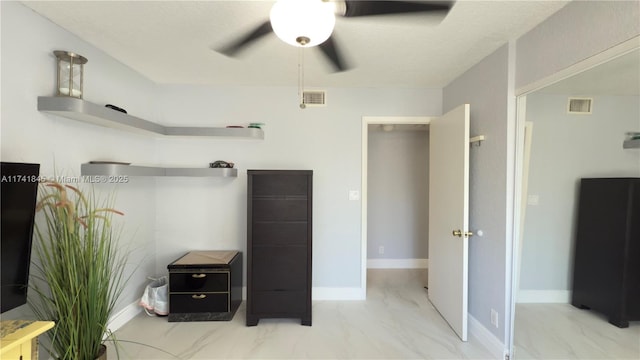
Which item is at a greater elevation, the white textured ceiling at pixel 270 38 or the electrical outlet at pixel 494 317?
the white textured ceiling at pixel 270 38

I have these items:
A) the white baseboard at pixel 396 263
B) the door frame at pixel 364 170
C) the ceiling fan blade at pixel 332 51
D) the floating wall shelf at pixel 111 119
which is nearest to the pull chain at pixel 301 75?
the ceiling fan blade at pixel 332 51

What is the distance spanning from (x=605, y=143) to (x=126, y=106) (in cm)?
352

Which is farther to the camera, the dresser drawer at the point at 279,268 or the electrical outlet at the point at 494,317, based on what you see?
the dresser drawer at the point at 279,268

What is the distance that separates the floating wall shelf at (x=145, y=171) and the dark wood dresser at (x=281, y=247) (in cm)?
50

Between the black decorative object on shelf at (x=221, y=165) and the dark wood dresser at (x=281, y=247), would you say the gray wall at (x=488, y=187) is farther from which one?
the black decorative object on shelf at (x=221, y=165)

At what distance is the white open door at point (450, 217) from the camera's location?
2244 millimetres

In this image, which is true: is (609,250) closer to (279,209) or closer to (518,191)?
(518,191)

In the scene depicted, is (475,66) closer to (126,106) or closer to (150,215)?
(126,106)

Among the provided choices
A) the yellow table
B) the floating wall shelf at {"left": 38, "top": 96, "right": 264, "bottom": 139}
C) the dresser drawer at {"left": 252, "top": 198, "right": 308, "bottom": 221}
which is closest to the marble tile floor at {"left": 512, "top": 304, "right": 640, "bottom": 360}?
the dresser drawer at {"left": 252, "top": 198, "right": 308, "bottom": 221}

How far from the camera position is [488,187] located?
2.19 m

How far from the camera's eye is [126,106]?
2520 mm

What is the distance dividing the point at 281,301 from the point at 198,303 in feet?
2.64

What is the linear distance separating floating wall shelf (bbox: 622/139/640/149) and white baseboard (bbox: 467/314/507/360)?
1.57 meters

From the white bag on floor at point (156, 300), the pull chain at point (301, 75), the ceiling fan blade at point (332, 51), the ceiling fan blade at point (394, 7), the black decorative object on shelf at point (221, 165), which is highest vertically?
the pull chain at point (301, 75)
